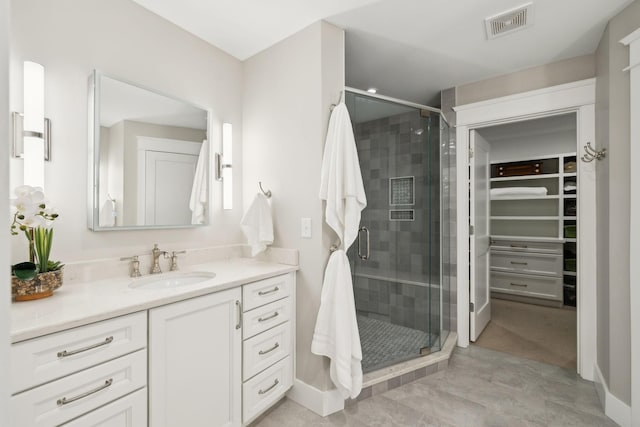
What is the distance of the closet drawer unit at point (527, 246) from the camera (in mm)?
4152

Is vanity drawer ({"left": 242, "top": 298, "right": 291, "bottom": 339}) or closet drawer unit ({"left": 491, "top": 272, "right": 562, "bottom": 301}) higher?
vanity drawer ({"left": 242, "top": 298, "right": 291, "bottom": 339})

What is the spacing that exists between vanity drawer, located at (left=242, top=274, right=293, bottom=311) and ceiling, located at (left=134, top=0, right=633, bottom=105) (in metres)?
1.65

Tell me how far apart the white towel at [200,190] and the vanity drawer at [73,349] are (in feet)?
3.11

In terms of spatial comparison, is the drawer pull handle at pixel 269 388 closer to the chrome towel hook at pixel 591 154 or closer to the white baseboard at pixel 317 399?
the white baseboard at pixel 317 399

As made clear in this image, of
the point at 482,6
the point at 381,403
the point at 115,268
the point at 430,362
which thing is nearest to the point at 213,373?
the point at 115,268

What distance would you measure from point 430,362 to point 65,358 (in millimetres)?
2303

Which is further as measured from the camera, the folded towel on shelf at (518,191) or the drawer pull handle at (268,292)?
the folded towel on shelf at (518,191)

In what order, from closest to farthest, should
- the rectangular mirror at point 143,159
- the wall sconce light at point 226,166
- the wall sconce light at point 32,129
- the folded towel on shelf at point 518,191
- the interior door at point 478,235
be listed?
1. the wall sconce light at point 32,129
2. the rectangular mirror at point 143,159
3. the wall sconce light at point 226,166
4. the interior door at point 478,235
5. the folded towel on shelf at point 518,191

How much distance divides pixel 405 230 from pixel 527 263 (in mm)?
2750

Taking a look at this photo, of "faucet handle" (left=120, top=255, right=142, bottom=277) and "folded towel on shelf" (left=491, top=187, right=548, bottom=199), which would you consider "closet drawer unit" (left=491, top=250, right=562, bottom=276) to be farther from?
"faucet handle" (left=120, top=255, right=142, bottom=277)

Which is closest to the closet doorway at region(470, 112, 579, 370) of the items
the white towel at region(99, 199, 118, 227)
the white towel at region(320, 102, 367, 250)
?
the white towel at region(320, 102, 367, 250)

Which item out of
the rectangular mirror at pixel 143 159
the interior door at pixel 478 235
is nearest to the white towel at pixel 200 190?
the rectangular mirror at pixel 143 159

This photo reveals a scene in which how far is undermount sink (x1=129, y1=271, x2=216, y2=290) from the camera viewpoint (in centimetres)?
172

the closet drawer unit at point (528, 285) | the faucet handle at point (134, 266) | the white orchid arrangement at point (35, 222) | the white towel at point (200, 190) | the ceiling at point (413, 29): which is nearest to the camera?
the white orchid arrangement at point (35, 222)
